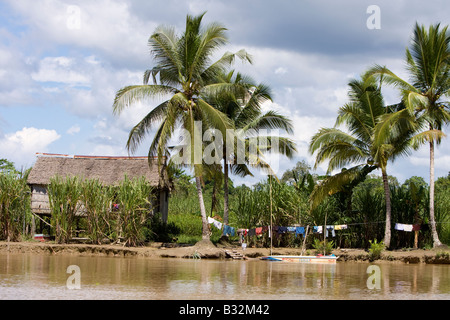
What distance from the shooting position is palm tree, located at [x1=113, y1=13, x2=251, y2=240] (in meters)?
21.8

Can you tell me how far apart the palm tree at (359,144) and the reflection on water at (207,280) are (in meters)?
4.17

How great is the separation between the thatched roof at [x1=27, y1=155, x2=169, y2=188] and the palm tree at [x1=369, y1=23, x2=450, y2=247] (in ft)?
35.1

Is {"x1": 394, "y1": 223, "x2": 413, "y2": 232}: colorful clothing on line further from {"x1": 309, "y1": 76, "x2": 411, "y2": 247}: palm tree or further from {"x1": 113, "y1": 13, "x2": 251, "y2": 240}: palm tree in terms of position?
{"x1": 113, "y1": 13, "x2": 251, "y2": 240}: palm tree

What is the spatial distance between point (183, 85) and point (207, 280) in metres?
10.6

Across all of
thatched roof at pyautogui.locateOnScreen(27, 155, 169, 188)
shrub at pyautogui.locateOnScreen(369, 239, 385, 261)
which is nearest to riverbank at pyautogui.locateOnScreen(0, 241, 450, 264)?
shrub at pyautogui.locateOnScreen(369, 239, 385, 261)

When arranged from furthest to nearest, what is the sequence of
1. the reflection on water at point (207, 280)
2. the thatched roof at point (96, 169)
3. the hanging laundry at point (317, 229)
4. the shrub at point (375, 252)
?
1. the thatched roof at point (96, 169)
2. the hanging laundry at point (317, 229)
3. the shrub at point (375, 252)
4. the reflection on water at point (207, 280)

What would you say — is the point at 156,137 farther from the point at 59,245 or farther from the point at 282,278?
the point at 282,278

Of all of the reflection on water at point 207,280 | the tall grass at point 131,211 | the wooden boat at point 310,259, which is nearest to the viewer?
the reflection on water at point 207,280

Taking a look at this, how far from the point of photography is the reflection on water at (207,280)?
1152cm

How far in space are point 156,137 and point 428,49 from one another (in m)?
10.9

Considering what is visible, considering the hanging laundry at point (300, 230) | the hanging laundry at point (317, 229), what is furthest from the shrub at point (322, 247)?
the hanging laundry at point (300, 230)

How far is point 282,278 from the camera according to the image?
15.0 m

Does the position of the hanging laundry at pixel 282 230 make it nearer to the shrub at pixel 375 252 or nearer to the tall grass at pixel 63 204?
the shrub at pixel 375 252
